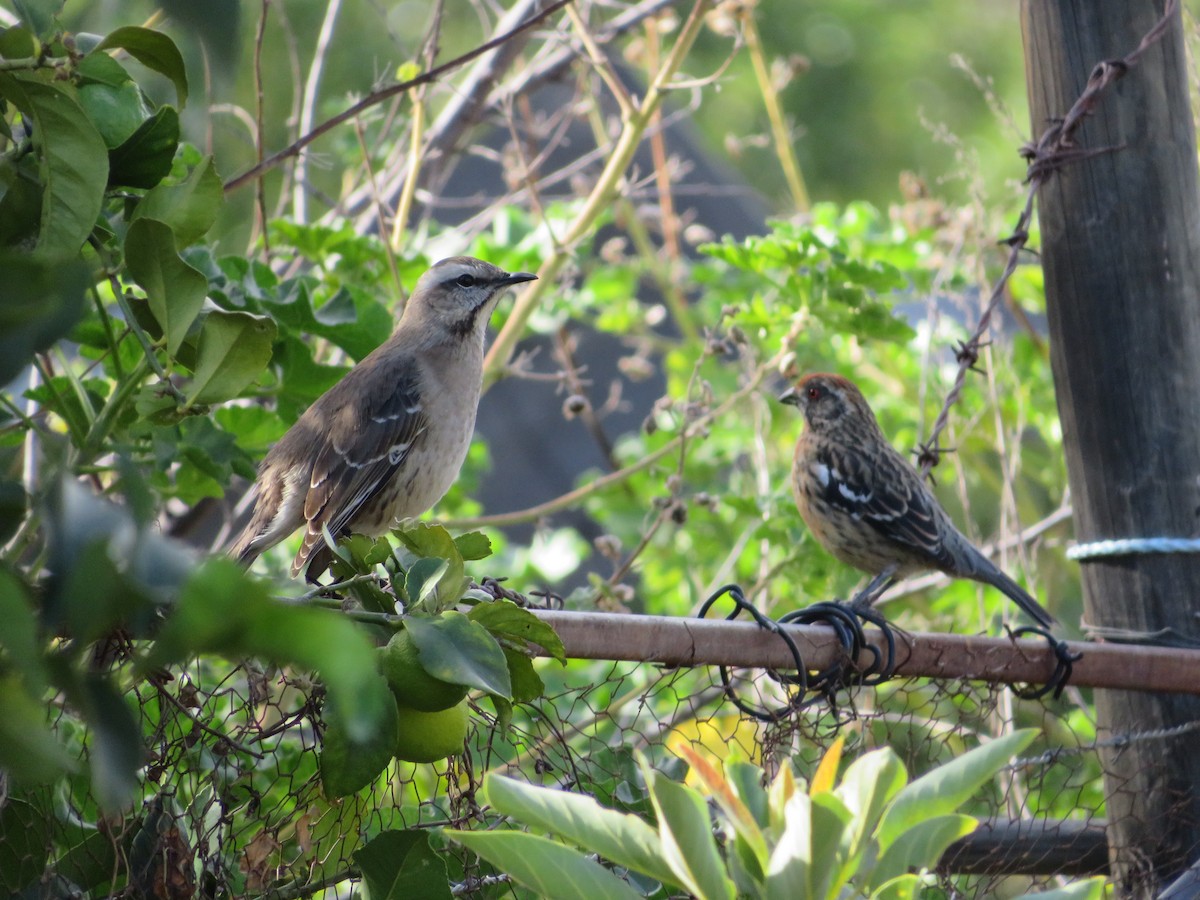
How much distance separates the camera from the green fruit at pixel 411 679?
1.08 metres

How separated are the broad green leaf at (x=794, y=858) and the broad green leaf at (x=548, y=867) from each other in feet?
0.41

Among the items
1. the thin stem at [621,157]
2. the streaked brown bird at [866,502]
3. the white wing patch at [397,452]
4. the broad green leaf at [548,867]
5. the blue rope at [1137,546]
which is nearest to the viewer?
the broad green leaf at [548,867]

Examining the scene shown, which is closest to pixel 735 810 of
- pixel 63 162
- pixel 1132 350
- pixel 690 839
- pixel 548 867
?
pixel 690 839

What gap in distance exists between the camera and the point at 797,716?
165 cm

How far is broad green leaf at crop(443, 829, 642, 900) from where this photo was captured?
99cm

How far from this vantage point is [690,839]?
1.02m

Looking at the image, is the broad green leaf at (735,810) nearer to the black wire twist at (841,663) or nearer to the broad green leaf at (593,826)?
the broad green leaf at (593,826)

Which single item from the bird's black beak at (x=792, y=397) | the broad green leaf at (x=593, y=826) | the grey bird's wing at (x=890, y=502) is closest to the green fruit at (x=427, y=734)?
the broad green leaf at (x=593, y=826)

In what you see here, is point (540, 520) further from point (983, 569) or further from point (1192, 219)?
point (1192, 219)

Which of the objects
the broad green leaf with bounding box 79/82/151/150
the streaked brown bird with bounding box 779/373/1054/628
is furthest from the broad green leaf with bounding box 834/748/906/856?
the streaked brown bird with bounding box 779/373/1054/628

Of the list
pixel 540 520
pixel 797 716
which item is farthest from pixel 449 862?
pixel 540 520

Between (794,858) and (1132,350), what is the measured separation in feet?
5.03

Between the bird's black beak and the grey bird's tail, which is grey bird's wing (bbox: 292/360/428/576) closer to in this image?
the bird's black beak

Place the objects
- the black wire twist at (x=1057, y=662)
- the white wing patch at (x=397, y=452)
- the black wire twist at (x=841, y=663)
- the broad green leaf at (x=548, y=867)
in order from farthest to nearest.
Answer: the white wing patch at (x=397, y=452)
the black wire twist at (x=1057, y=662)
the black wire twist at (x=841, y=663)
the broad green leaf at (x=548, y=867)
